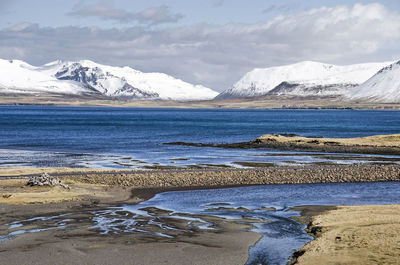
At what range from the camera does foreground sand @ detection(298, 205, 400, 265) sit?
875 inches

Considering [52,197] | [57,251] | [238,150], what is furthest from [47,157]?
[57,251]

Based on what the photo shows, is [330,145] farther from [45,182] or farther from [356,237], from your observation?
[356,237]

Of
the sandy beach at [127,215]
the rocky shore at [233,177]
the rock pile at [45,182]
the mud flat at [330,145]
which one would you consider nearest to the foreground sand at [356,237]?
the sandy beach at [127,215]

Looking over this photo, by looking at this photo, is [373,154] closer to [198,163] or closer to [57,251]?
[198,163]

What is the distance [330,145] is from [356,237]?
6464 cm

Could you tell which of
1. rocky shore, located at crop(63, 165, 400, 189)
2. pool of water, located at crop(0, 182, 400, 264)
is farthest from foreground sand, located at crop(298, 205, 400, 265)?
rocky shore, located at crop(63, 165, 400, 189)

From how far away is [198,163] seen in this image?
63219mm

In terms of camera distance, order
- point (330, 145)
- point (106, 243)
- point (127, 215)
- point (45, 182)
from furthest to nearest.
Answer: point (330, 145), point (45, 182), point (127, 215), point (106, 243)

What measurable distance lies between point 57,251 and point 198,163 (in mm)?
39685

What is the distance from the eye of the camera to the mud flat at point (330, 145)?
270 ft

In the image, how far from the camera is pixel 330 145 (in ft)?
291

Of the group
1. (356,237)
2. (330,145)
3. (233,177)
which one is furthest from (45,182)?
(330,145)

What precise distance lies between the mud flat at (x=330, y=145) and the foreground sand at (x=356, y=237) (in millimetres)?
50062

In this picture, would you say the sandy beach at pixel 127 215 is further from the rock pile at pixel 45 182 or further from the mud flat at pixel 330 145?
the mud flat at pixel 330 145
